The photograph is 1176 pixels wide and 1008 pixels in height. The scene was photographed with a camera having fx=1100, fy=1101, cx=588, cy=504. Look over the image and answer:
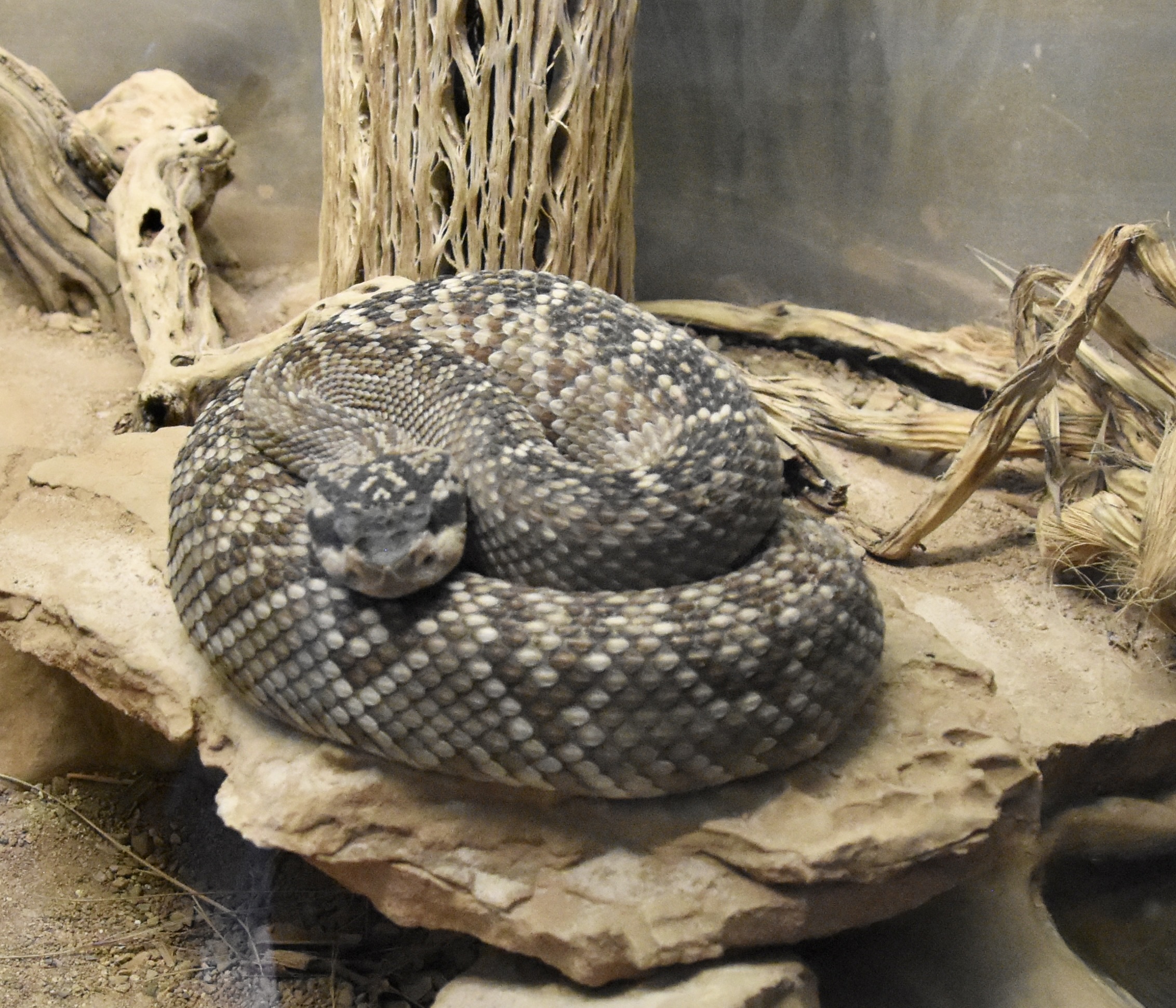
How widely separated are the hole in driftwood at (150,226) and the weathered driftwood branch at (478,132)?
1396 mm

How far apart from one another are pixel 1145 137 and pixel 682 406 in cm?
229

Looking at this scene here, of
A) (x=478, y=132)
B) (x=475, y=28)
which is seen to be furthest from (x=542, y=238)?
(x=475, y=28)

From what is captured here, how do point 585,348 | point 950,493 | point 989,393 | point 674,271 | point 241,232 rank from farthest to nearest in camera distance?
point 241,232
point 674,271
point 989,393
point 950,493
point 585,348

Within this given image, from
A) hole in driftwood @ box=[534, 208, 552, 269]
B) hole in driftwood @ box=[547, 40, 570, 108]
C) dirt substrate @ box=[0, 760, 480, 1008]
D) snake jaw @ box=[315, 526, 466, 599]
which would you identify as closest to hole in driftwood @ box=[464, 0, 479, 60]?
hole in driftwood @ box=[547, 40, 570, 108]

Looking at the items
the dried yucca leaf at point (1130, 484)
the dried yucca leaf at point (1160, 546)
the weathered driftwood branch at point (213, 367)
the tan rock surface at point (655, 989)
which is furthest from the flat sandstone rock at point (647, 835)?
the weathered driftwood branch at point (213, 367)

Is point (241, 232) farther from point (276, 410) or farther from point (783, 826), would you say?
point (783, 826)

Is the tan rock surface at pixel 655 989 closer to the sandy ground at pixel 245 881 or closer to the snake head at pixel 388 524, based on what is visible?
the sandy ground at pixel 245 881

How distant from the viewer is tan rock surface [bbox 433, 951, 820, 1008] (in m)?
2.47

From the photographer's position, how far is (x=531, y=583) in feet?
9.32

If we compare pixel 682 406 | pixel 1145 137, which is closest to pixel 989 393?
pixel 1145 137

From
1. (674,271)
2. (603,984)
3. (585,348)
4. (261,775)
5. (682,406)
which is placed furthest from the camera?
(674,271)

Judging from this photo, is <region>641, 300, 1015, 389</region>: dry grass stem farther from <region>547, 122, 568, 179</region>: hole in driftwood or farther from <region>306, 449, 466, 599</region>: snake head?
<region>306, 449, 466, 599</region>: snake head

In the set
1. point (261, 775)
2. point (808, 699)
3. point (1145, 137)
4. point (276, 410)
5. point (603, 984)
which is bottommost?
point (603, 984)

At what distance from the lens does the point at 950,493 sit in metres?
3.97
